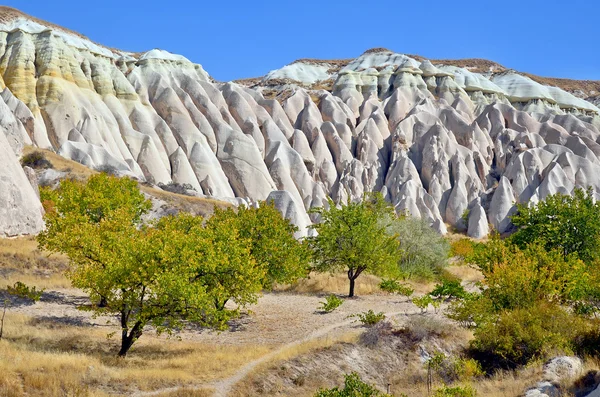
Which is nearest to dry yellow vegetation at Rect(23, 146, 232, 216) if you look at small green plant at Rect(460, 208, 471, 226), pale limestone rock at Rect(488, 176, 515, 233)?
small green plant at Rect(460, 208, 471, 226)

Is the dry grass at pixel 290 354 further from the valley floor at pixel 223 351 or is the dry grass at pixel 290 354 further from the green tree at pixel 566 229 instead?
the green tree at pixel 566 229

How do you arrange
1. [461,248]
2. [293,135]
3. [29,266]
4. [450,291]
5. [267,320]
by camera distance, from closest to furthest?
[267,320]
[29,266]
[450,291]
[461,248]
[293,135]

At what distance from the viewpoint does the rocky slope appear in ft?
178

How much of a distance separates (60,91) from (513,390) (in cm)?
5203

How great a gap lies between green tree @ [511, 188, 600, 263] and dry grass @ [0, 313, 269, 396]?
16.5 m

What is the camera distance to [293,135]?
69.6 meters

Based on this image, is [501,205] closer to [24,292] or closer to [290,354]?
[290,354]

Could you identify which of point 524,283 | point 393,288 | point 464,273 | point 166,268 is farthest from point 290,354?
point 464,273

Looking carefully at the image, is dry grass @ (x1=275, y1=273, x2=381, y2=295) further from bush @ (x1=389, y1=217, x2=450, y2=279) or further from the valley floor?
bush @ (x1=389, y1=217, x2=450, y2=279)

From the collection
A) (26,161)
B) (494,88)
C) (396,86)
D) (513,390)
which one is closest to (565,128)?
(494,88)

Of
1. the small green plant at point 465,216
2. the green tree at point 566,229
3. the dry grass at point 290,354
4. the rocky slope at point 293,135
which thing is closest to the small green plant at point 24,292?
the dry grass at point 290,354

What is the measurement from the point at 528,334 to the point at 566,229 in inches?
496

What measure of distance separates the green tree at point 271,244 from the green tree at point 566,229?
11.2 meters

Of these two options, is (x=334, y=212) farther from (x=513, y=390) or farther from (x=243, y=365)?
(x=513, y=390)
